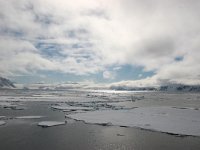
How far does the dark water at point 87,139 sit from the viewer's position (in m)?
11.5

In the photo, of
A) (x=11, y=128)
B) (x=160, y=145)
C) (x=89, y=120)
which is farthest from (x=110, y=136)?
(x=11, y=128)

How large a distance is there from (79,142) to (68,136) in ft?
4.67

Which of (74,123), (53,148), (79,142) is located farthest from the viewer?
(74,123)

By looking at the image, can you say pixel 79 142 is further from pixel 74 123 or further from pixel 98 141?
pixel 74 123

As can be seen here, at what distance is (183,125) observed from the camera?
1616 centimetres

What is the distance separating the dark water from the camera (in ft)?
37.6

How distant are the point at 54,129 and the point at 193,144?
845 centimetres

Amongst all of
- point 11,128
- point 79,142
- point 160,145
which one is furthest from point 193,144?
point 11,128

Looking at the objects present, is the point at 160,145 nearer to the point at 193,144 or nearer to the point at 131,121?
the point at 193,144

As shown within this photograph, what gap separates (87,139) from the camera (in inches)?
510

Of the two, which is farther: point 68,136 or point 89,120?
point 89,120

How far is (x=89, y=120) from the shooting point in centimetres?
1855

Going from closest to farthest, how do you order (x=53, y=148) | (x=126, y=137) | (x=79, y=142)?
1. (x=53, y=148)
2. (x=79, y=142)
3. (x=126, y=137)

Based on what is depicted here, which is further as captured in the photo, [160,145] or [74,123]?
[74,123]
